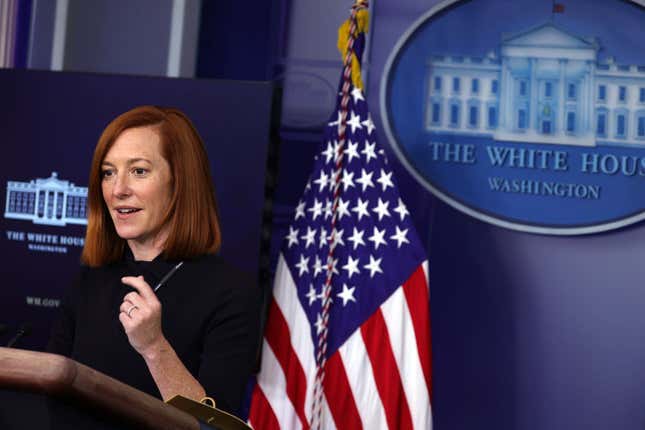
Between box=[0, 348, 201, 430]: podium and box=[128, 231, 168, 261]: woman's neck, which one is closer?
box=[0, 348, 201, 430]: podium

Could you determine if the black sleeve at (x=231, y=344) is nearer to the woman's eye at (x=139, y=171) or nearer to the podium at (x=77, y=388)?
the woman's eye at (x=139, y=171)

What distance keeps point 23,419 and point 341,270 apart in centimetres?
211

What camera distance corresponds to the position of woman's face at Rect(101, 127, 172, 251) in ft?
5.86

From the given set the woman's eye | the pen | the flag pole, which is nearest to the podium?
the pen

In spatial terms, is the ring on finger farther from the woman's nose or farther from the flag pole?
the flag pole

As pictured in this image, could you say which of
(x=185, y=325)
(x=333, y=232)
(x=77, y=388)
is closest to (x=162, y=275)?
(x=185, y=325)

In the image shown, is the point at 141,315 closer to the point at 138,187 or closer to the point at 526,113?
the point at 138,187

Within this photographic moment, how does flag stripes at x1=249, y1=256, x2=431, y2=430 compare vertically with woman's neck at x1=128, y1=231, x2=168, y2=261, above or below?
below

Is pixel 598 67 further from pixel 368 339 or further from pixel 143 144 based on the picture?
pixel 143 144

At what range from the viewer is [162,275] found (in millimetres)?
1751

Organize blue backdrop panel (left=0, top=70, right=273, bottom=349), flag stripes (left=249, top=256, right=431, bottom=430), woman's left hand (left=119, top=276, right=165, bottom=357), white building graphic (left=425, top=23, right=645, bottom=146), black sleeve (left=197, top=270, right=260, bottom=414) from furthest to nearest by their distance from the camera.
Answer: white building graphic (left=425, top=23, right=645, bottom=146)
blue backdrop panel (left=0, top=70, right=273, bottom=349)
flag stripes (left=249, top=256, right=431, bottom=430)
black sleeve (left=197, top=270, right=260, bottom=414)
woman's left hand (left=119, top=276, right=165, bottom=357)

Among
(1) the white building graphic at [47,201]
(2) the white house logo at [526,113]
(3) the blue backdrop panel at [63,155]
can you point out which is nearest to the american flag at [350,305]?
(3) the blue backdrop panel at [63,155]

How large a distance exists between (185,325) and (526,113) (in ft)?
5.98

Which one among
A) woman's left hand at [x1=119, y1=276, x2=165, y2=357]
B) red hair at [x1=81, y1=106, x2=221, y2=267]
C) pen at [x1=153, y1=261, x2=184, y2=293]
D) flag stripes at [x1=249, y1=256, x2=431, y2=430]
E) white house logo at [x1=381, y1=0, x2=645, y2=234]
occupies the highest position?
white house logo at [x1=381, y1=0, x2=645, y2=234]
